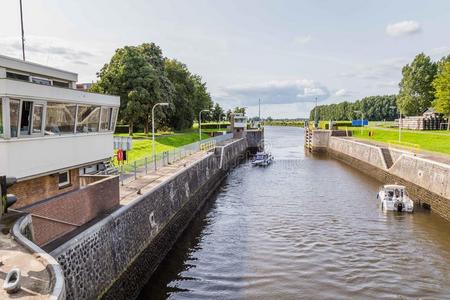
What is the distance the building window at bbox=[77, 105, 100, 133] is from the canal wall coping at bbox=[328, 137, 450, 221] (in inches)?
896

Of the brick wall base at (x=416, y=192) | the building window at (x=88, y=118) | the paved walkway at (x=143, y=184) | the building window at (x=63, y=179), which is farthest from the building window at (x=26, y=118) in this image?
the brick wall base at (x=416, y=192)

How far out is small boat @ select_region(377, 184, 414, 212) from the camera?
1120 inches

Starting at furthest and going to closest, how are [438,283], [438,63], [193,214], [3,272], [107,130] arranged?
[438,63], [193,214], [107,130], [438,283], [3,272]

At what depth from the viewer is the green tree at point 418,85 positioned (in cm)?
8531

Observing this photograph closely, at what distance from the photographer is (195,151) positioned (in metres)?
44.5

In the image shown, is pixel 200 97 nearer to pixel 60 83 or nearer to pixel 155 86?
pixel 155 86

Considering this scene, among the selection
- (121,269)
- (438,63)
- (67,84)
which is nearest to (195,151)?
(67,84)

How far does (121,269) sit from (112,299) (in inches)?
55.6

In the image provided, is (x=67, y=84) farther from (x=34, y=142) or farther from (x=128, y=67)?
(x=128, y=67)

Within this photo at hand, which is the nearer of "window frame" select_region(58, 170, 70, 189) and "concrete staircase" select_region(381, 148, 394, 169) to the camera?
"window frame" select_region(58, 170, 70, 189)

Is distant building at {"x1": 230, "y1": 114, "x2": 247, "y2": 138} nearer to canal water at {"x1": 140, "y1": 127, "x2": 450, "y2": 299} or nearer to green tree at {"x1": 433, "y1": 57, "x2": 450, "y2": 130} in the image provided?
green tree at {"x1": 433, "y1": 57, "x2": 450, "y2": 130}

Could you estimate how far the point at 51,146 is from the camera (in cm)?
1555

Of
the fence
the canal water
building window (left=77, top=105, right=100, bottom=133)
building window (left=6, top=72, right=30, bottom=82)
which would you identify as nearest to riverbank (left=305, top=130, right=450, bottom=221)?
the canal water

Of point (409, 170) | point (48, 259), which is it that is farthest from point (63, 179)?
point (409, 170)
